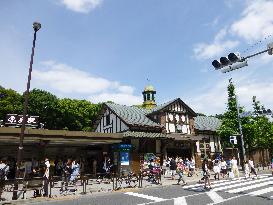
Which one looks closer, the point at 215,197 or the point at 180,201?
the point at 180,201

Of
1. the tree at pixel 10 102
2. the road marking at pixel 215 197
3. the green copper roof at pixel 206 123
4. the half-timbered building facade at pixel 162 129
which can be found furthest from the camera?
the tree at pixel 10 102

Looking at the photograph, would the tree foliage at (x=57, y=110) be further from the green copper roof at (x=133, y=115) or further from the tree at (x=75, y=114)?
the green copper roof at (x=133, y=115)

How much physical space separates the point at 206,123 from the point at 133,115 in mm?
12726

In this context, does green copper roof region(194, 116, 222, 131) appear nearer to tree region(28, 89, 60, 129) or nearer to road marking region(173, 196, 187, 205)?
road marking region(173, 196, 187, 205)

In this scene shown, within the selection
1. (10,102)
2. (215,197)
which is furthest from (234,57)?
(10,102)

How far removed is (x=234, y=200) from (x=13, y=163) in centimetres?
2046

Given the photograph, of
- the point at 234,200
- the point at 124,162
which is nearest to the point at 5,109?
the point at 124,162

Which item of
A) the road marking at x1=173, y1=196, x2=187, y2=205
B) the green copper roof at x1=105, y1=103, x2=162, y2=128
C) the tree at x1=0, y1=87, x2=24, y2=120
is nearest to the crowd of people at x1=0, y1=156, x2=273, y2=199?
the green copper roof at x1=105, y1=103, x2=162, y2=128

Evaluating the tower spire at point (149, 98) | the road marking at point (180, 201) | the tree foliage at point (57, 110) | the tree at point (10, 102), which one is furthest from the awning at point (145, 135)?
the tree at point (10, 102)

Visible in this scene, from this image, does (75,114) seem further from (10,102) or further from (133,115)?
(133,115)

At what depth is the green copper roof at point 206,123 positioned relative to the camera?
122 ft

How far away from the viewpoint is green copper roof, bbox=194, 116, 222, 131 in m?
37.2

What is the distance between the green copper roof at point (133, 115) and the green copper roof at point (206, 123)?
7.65 m

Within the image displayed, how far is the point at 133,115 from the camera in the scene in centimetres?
3225
